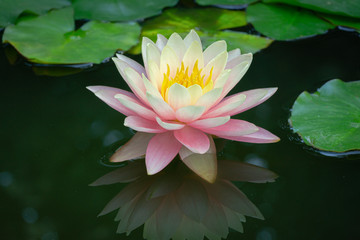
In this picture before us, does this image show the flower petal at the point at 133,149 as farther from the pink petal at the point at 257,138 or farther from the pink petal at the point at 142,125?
the pink petal at the point at 257,138

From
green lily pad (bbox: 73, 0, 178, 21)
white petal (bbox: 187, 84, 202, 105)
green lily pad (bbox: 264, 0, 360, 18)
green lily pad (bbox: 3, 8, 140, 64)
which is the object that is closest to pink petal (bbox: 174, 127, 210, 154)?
white petal (bbox: 187, 84, 202, 105)

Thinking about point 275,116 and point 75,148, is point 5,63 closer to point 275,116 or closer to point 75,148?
point 75,148

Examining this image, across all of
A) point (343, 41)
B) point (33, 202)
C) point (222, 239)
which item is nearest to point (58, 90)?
point (33, 202)

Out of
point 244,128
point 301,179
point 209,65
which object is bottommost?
point 301,179

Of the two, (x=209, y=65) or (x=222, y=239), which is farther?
(x=209, y=65)

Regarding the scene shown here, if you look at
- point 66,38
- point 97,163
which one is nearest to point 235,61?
point 97,163

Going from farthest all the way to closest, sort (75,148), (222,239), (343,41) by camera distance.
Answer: (343,41)
(75,148)
(222,239)

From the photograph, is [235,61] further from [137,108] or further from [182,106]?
[137,108]
